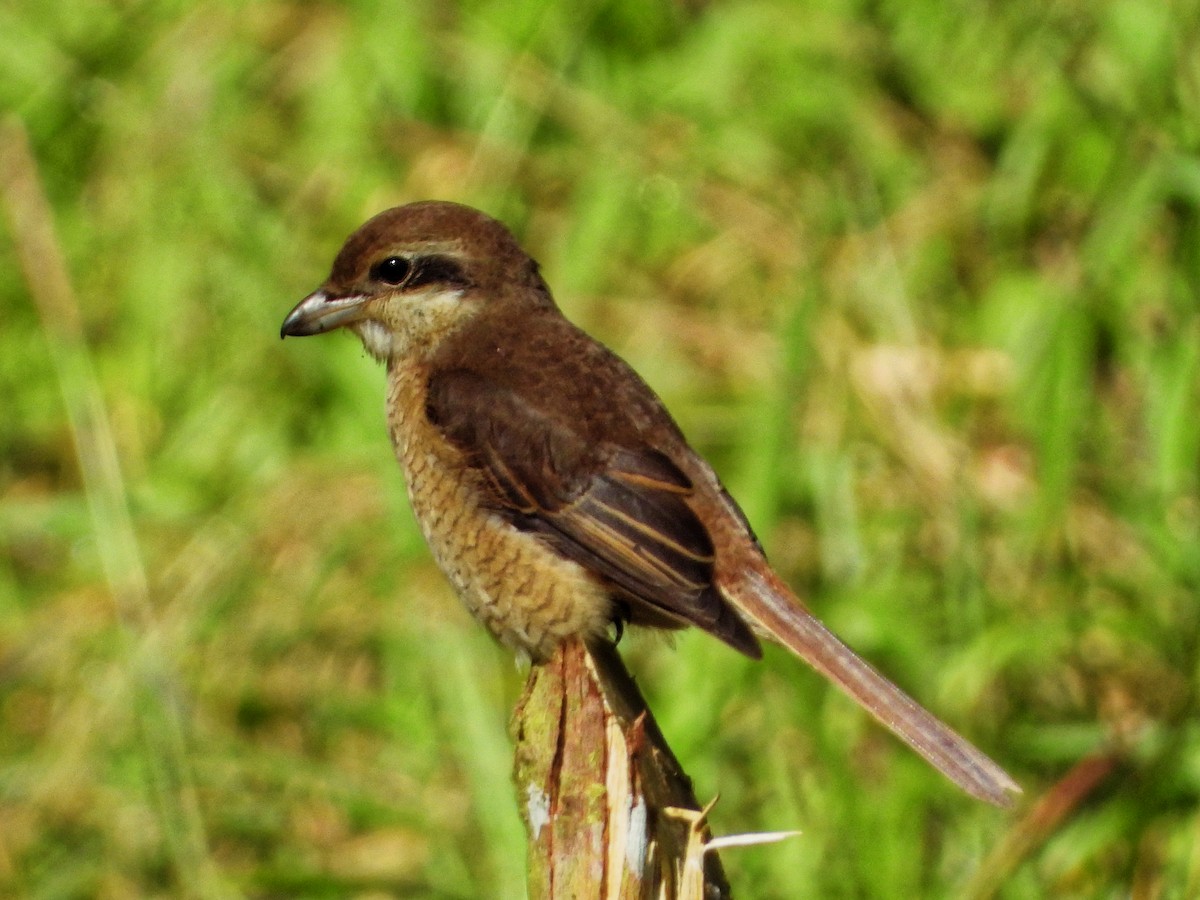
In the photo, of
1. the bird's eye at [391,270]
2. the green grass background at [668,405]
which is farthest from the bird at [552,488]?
the green grass background at [668,405]

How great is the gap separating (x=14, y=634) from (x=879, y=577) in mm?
2736

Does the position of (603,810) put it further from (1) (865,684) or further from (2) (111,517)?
(2) (111,517)

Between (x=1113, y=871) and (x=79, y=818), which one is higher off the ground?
(x=79, y=818)

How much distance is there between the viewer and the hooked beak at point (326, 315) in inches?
156

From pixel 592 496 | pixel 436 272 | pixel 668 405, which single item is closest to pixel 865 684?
pixel 592 496

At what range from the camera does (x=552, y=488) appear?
11.7ft

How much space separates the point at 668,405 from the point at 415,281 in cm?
202

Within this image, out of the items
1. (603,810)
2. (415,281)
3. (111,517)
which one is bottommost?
(603,810)

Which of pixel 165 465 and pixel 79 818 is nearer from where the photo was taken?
pixel 79 818

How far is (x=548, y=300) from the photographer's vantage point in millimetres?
4090

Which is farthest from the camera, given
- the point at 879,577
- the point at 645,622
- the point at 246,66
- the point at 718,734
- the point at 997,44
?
the point at 246,66

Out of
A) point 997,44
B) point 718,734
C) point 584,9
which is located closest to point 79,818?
point 718,734

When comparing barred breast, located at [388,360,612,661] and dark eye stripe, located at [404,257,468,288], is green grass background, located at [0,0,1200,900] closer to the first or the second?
barred breast, located at [388,360,612,661]

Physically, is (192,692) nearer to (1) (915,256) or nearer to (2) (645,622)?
(2) (645,622)
